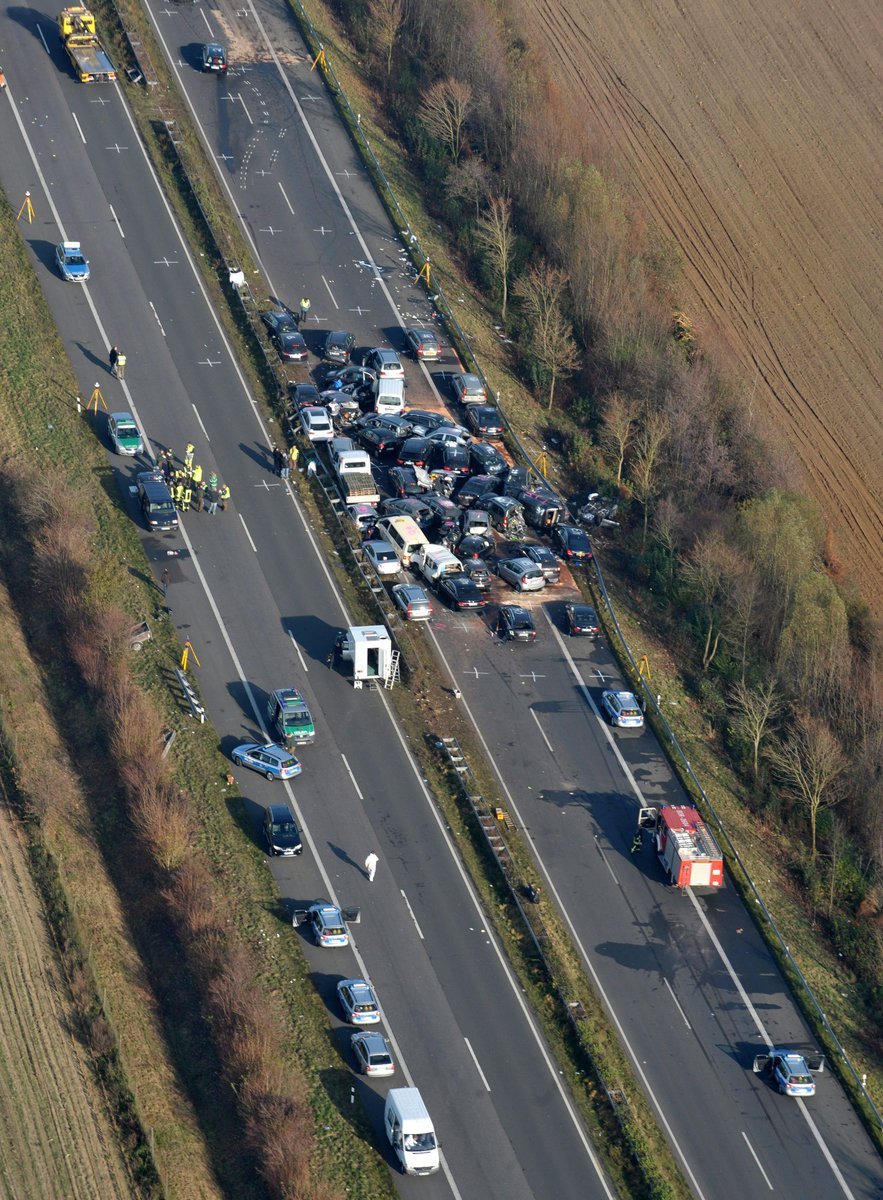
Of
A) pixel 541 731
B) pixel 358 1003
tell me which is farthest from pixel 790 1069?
pixel 541 731

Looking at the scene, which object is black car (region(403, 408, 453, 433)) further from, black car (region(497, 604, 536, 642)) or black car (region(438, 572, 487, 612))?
black car (region(497, 604, 536, 642))

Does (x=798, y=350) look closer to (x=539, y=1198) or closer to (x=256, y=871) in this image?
(x=256, y=871)

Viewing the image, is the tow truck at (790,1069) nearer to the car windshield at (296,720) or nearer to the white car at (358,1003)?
the white car at (358,1003)

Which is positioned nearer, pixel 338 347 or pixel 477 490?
pixel 477 490

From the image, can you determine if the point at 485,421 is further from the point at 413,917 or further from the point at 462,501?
the point at 413,917

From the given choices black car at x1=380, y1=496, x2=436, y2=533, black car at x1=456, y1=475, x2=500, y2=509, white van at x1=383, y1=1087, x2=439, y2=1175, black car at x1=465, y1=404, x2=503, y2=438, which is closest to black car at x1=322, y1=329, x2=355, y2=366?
black car at x1=465, y1=404, x2=503, y2=438

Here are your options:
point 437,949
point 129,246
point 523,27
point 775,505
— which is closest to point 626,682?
point 775,505
